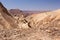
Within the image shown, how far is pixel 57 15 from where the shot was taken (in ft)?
55.6

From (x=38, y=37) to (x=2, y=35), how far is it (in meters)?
1.57

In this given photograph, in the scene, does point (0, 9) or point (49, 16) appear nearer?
point (0, 9)

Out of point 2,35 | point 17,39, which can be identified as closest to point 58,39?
point 17,39

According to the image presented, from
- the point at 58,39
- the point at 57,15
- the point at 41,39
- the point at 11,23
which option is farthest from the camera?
the point at 57,15

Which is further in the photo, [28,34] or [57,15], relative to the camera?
[57,15]

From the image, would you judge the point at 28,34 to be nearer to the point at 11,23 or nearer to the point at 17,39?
the point at 17,39

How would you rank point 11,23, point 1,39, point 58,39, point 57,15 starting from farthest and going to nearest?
point 57,15
point 11,23
point 58,39
point 1,39

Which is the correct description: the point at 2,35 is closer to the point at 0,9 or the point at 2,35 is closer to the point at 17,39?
the point at 17,39

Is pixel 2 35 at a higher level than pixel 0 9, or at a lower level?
lower

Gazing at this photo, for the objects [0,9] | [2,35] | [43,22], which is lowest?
[43,22]

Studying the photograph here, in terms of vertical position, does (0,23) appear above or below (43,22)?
above

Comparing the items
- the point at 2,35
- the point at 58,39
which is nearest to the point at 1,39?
the point at 2,35

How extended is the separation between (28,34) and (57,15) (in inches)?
407

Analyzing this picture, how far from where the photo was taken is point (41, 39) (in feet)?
22.2
